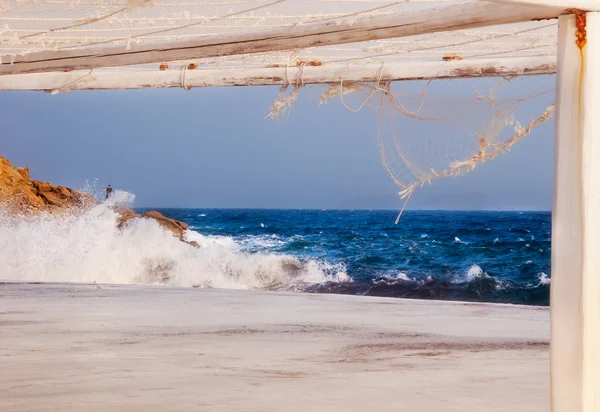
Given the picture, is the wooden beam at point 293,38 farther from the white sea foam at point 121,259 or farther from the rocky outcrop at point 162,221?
the rocky outcrop at point 162,221

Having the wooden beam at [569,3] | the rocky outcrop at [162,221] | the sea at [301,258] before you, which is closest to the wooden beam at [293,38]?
the wooden beam at [569,3]

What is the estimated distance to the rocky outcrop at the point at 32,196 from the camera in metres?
15.2

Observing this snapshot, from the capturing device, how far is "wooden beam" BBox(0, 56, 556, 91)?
3.49 m

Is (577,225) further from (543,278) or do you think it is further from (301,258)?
(301,258)

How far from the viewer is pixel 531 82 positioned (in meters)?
3.59

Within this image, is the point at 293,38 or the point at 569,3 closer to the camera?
the point at 569,3

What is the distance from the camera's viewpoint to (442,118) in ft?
10.8

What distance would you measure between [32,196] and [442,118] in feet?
46.0

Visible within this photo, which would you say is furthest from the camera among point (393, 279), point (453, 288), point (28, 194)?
point (393, 279)

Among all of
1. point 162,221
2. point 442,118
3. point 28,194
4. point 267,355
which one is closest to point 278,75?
point 442,118

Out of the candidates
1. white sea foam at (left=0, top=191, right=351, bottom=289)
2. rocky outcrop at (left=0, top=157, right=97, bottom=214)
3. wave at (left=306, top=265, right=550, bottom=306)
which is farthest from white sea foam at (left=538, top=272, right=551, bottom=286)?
rocky outcrop at (left=0, top=157, right=97, bottom=214)

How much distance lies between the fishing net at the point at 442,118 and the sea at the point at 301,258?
614 centimetres

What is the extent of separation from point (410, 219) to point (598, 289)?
29433mm

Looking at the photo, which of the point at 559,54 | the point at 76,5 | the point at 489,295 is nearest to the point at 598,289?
the point at 559,54
